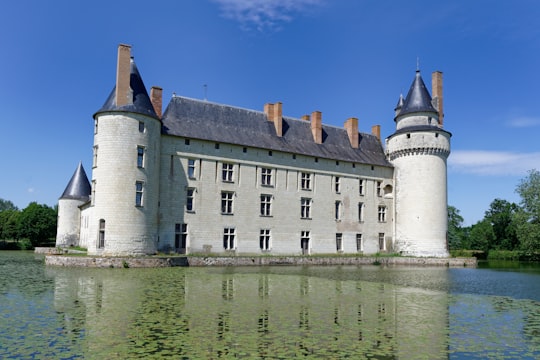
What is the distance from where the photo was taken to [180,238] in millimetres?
25797

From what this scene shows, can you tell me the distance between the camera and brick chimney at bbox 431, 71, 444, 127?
112 feet

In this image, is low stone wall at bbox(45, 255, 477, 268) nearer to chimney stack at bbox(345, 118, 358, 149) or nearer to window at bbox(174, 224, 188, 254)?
window at bbox(174, 224, 188, 254)

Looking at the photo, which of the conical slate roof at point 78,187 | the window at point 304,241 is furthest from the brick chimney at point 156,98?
the conical slate roof at point 78,187

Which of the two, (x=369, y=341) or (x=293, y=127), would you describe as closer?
(x=369, y=341)

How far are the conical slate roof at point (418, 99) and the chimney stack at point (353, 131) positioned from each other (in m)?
3.35

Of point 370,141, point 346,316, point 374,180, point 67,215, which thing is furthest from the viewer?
point 67,215

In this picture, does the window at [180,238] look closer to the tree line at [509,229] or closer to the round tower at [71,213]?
the round tower at [71,213]

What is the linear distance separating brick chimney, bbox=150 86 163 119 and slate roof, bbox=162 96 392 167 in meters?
0.48

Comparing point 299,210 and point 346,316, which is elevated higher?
point 299,210

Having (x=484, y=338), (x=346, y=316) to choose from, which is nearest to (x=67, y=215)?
(x=346, y=316)

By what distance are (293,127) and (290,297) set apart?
21189 mm

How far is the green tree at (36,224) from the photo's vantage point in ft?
168

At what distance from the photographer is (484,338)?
7.86 meters

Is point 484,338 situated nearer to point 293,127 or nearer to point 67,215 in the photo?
point 293,127
